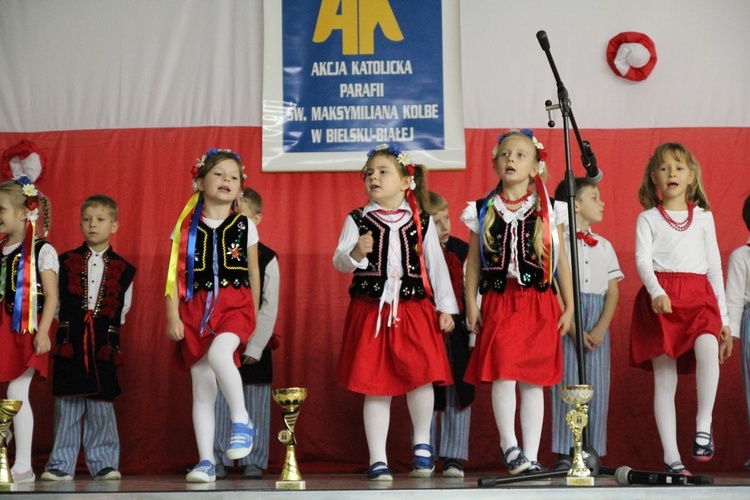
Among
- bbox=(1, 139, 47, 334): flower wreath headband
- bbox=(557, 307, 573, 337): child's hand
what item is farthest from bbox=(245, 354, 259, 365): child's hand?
bbox=(557, 307, 573, 337): child's hand

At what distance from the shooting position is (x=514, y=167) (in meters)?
4.30

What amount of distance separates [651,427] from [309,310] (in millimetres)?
2001

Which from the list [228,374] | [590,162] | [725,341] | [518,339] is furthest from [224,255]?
[725,341]

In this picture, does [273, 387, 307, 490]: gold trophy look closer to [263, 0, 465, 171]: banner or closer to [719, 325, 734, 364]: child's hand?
[719, 325, 734, 364]: child's hand

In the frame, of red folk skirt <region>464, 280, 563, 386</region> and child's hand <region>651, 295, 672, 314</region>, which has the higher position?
child's hand <region>651, 295, 672, 314</region>

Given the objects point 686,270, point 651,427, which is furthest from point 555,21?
point 651,427

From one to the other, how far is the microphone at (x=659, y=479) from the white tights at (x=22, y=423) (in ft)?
8.87

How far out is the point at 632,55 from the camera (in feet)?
18.5

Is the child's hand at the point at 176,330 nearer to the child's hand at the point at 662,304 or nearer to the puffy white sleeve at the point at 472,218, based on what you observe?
the puffy white sleeve at the point at 472,218

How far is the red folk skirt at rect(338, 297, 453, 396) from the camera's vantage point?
421 cm

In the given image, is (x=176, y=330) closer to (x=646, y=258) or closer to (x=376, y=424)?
(x=376, y=424)

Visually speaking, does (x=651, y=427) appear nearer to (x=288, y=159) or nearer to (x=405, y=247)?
(x=405, y=247)

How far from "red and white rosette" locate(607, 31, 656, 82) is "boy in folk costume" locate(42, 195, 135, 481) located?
2973 millimetres

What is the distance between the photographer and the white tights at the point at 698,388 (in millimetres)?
4312
